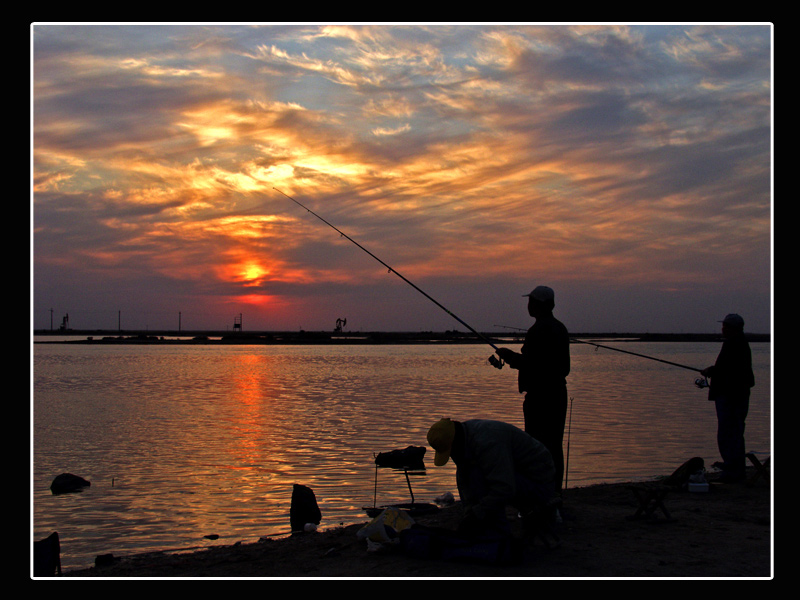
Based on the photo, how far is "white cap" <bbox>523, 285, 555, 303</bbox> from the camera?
633cm

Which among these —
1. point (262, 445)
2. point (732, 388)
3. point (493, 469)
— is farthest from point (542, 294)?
point (262, 445)

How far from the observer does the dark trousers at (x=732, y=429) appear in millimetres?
8242

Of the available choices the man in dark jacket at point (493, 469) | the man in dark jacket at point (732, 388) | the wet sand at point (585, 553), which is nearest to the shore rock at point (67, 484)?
the wet sand at point (585, 553)

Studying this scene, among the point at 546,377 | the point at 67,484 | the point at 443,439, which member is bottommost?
the point at 67,484

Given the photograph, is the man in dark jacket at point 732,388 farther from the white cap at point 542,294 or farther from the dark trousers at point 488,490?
the dark trousers at point 488,490

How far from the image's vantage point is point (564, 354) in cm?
617

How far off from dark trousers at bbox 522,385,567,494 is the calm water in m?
3.60

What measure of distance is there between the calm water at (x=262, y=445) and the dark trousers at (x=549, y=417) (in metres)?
3.60

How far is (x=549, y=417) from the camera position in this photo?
6.17 meters

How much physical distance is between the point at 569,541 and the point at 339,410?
15834 mm

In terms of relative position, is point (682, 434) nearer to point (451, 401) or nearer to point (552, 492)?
point (451, 401)

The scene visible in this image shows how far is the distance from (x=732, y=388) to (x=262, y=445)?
10028 millimetres

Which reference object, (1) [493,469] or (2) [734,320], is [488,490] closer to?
(1) [493,469]

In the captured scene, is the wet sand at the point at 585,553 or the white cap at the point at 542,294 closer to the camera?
the wet sand at the point at 585,553
